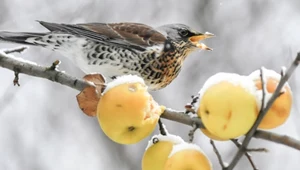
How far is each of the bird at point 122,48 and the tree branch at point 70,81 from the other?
0.61m

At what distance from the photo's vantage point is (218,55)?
6.64 meters

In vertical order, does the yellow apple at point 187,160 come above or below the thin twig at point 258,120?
below

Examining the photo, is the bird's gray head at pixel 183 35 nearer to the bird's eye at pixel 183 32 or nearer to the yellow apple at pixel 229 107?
the bird's eye at pixel 183 32

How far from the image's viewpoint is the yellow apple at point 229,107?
1.31 m

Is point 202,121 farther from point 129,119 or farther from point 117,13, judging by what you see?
point 117,13

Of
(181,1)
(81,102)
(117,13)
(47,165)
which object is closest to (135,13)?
(117,13)

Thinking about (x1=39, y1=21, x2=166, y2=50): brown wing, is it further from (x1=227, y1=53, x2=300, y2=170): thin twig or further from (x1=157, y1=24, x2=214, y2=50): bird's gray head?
(x1=227, y1=53, x2=300, y2=170): thin twig

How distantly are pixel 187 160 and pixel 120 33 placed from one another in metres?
1.59

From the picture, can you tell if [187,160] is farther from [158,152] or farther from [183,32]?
[183,32]

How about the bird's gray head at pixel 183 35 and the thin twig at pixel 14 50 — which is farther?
the bird's gray head at pixel 183 35

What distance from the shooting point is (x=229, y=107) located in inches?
52.0

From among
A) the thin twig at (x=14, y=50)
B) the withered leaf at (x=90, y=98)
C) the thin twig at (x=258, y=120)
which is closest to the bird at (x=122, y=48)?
the thin twig at (x=14, y=50)

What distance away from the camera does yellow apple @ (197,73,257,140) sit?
4.29 ft

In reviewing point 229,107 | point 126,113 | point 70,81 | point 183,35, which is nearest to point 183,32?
point 183,35
